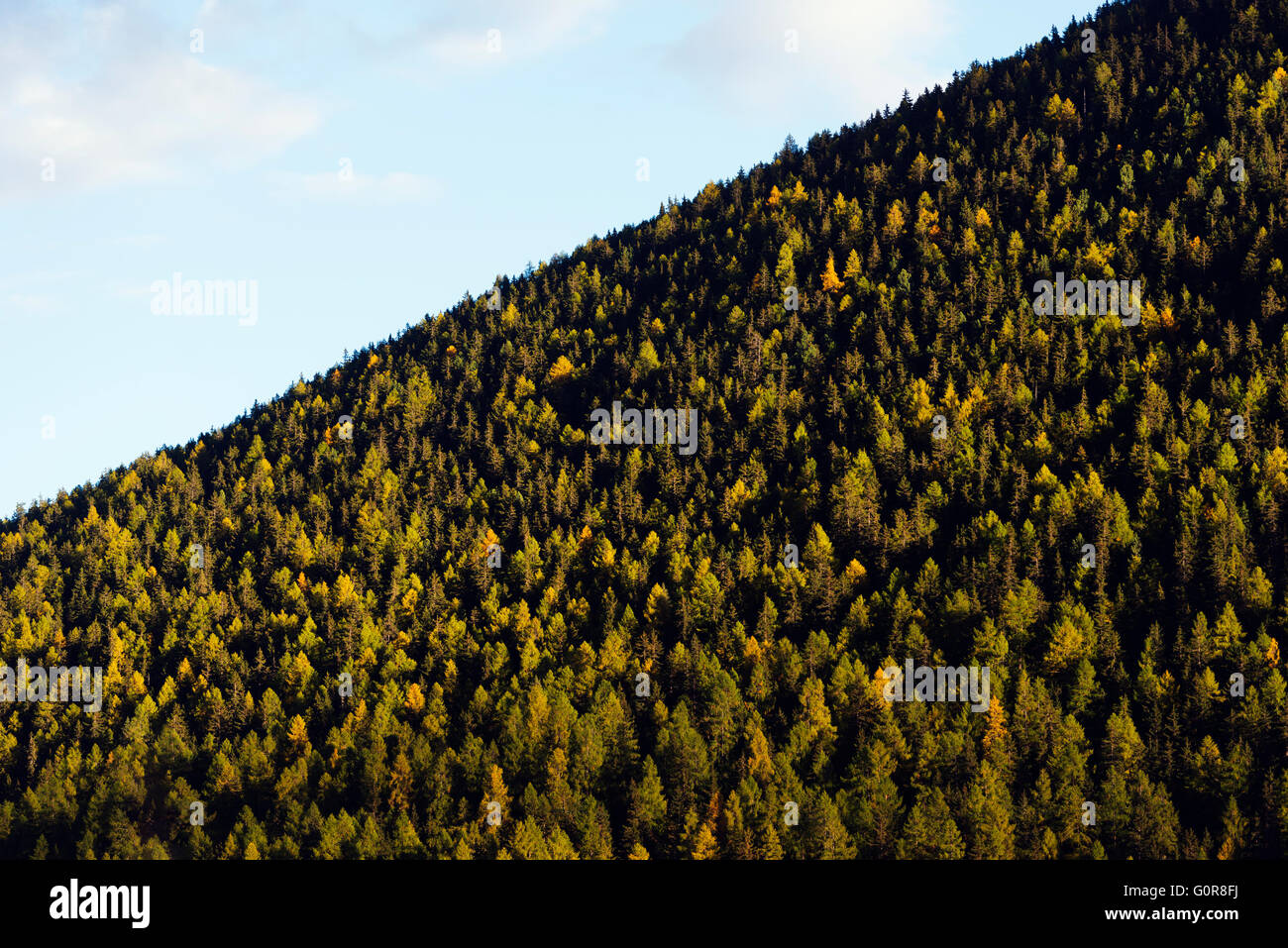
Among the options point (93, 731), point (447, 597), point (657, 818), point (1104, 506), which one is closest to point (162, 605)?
point (93, 731)

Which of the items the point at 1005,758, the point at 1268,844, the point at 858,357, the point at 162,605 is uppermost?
the point at 858,357

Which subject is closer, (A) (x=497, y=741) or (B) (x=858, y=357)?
(A) (x=497, y=741)

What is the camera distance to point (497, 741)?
136m

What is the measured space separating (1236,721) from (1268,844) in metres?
13.3

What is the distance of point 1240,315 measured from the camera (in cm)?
18625

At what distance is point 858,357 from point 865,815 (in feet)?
326
